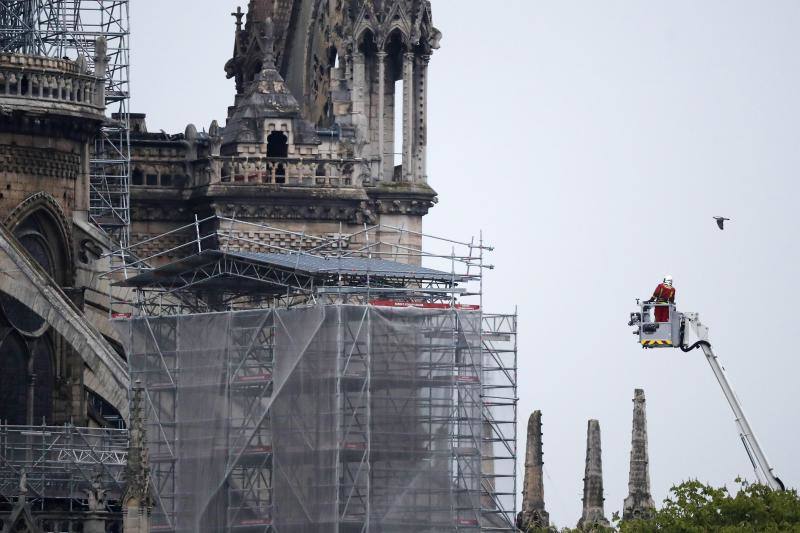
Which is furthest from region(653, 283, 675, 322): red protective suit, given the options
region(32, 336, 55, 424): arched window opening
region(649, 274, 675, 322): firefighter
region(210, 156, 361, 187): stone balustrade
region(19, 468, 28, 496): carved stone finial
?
region(210, 156, 361, 187): stone balustrade

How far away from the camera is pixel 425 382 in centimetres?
10044

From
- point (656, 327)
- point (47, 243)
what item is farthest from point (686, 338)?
point (47, 243)

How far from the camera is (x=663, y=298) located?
98812 millimetres

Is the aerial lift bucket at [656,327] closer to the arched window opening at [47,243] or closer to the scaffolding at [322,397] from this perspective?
the scaffolding at [322,397]

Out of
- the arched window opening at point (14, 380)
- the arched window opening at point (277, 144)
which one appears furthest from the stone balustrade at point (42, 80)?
the arched window opening at point (277, 144)

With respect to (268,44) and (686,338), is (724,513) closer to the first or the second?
(686,338)

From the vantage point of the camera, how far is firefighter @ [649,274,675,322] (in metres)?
98.4

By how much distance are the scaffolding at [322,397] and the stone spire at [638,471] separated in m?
5.44

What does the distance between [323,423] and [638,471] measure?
1197cm

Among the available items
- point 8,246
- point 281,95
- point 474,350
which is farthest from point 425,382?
point 281,95

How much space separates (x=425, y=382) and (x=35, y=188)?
1364cm

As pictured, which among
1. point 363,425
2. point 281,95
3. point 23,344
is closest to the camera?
point 363,425

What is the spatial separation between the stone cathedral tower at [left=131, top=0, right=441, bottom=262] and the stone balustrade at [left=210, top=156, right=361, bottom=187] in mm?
26

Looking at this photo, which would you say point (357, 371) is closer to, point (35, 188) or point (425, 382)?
point (425, 382)
